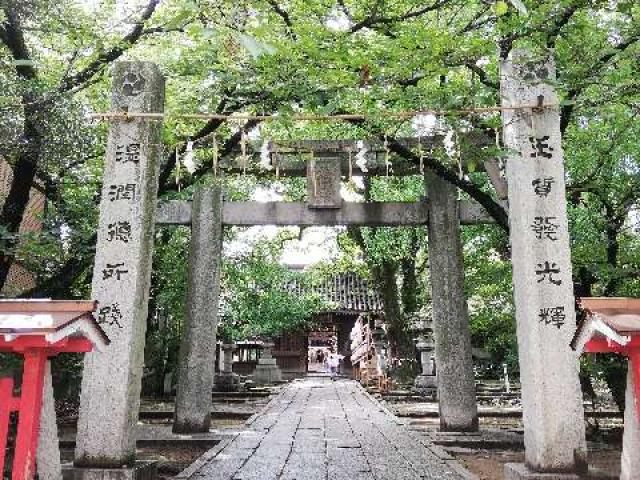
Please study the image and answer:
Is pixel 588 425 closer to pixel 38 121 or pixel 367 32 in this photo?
pixel 367 32

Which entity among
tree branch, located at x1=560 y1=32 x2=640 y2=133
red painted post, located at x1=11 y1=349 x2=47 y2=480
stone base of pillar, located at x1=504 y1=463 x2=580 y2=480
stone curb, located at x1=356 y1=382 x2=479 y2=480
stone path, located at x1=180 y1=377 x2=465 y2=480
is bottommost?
stone path, located at x1=180 y1=377 x2=465 y2=480

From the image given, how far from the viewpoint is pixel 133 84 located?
6750 mm

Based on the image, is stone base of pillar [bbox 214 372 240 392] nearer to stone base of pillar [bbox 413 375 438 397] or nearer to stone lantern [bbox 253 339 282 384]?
stone lantern [bbox 253 339 282 384]

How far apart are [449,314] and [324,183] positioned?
3.37m

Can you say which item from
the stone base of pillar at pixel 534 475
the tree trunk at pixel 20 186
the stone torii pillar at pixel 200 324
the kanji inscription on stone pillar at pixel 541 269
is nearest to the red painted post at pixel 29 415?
the tree trunk at pixel 20 186

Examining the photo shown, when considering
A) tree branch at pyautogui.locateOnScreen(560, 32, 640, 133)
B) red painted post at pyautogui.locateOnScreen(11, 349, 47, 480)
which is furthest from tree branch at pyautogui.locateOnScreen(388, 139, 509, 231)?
red painted post at pyautogui.locateOnScreen(11, 349, 47, 480)

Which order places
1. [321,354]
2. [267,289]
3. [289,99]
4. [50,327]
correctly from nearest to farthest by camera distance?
[50,327] < [289,99] < [267,289] < [321,354]

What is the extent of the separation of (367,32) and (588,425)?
8469 mm

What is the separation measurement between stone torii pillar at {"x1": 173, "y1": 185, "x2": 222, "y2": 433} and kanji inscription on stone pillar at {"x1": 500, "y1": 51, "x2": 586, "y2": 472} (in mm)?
5638

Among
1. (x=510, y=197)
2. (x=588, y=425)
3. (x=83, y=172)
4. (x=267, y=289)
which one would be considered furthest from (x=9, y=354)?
(x=267, y=289)

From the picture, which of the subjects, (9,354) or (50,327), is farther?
(9,354)

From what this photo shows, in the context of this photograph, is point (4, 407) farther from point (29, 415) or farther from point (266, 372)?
point (266, 372)

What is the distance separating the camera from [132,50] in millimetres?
10352

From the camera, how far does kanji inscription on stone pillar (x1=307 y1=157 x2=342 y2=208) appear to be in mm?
10094
